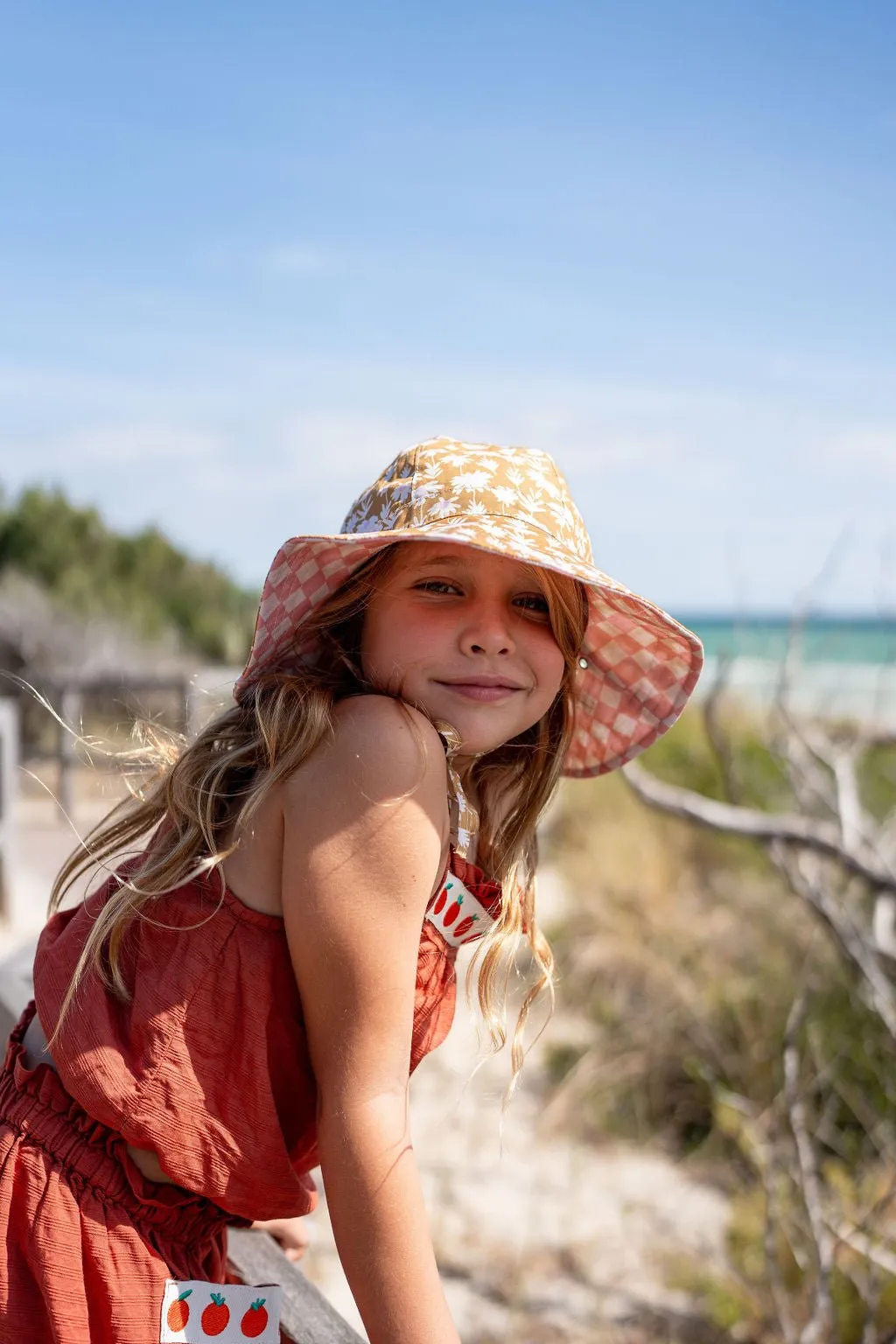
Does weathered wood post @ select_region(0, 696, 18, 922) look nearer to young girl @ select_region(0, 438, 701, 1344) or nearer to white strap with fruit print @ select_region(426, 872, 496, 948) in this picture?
young girl @ select_region(0, 438, 701, 1344)

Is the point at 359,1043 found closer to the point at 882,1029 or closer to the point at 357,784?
the point at 357,784

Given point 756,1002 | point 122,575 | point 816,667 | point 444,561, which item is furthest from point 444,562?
point 122,575

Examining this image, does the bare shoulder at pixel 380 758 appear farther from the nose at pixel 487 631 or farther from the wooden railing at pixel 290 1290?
the wooden railing at pixel 290 1290

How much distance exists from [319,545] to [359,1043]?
56 centimetres

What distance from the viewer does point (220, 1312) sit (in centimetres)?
120

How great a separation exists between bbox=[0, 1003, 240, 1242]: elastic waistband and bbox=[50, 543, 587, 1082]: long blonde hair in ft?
0.30

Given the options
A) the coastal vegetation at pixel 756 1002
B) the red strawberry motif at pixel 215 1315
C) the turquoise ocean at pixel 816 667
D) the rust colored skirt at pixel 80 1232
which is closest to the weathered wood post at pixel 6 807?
the coastal vegetation at pixel 756 1002

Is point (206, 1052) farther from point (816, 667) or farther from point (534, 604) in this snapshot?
point (816, 667)

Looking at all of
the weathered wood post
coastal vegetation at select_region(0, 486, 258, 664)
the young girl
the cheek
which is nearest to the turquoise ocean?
the cheek

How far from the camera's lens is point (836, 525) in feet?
11.5

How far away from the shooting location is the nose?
1352mm

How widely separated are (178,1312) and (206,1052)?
0.25 meters

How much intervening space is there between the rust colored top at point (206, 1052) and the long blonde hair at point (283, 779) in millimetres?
30

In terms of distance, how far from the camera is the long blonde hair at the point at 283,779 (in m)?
1.25
